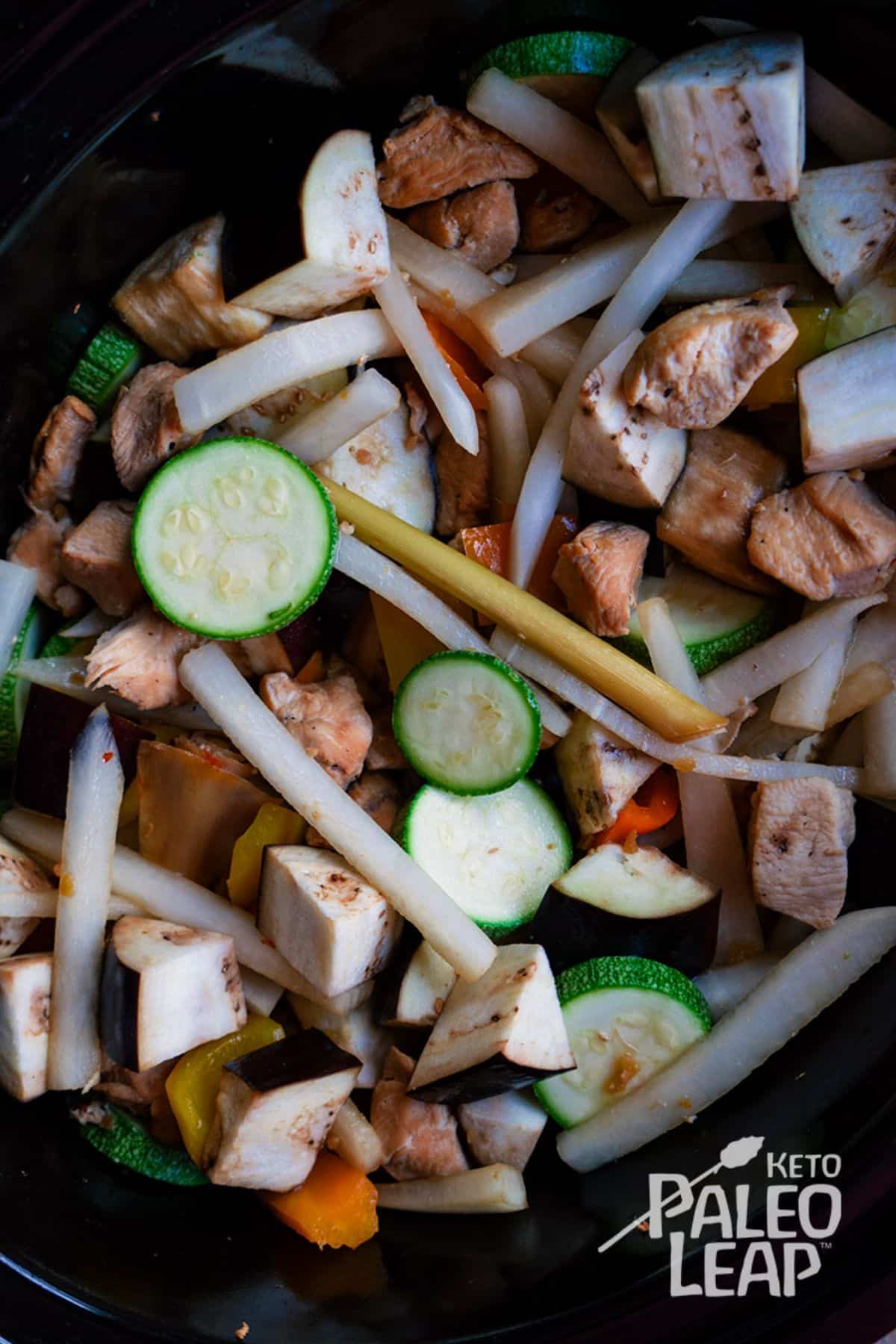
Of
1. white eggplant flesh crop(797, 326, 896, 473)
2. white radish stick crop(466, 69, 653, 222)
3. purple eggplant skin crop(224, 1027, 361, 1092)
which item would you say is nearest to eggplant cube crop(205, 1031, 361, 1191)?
purple eggplant skin crop(224, 1027, 361, 1092)

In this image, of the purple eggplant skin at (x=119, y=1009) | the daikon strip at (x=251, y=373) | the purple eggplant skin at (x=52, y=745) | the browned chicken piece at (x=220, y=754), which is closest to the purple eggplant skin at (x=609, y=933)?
the browned chicken piece at (x=220, y=754)

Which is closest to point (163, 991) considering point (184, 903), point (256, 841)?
point (184, 903)

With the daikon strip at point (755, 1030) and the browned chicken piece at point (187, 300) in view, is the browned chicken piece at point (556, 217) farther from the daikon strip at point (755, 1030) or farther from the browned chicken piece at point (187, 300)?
the daikon strip at point (755, 1030)

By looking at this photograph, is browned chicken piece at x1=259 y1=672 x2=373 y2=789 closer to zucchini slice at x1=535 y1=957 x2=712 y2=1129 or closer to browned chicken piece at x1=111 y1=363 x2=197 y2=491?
browned chicken piece at x1=111 y1=363 x2=197 y2=491

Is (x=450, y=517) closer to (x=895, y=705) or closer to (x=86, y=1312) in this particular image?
(x=895, y=705)

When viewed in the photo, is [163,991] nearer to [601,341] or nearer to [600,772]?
[600,772]

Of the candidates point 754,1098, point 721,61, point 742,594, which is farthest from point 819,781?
point 721,61
